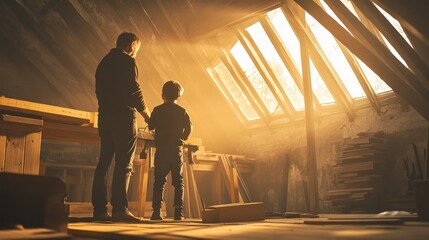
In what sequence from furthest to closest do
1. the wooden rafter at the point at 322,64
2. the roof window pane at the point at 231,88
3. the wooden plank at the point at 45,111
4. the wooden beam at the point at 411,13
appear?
the roof window pane at the point at 231,88 → the wooden rafter at the point at 322,64 → the wooden beam at the point at 411,13 → the wooden plank at the point at 45,111

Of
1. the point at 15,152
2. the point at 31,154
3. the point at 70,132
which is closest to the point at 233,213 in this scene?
the point at 31,154

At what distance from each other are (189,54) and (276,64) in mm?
1661

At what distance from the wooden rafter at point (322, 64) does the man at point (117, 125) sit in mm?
3175

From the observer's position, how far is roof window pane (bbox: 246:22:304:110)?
7520 millimetres

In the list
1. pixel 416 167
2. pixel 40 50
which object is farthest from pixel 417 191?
pixel 40 50

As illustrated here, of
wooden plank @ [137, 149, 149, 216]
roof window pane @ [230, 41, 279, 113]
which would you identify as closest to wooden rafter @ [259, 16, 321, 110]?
roof window pane @ [230, 41, 279, 113]

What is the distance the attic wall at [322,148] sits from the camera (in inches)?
268

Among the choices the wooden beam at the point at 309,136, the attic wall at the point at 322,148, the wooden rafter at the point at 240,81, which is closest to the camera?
the wooden beam at the point at 309,136

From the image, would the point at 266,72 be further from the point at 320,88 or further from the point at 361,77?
the point at 361,77

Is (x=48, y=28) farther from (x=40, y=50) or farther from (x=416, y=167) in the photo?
(x=416, y=167)

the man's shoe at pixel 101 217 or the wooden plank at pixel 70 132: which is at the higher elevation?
the wooden plank at pixel 70 132

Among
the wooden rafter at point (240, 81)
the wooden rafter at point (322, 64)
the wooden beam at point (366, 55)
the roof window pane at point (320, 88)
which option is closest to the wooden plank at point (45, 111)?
the wooden beam at point (366, 55)

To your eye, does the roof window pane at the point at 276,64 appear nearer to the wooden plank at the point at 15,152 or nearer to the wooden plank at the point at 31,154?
the wooden plank at the point at 31,154

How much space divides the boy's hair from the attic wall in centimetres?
383
